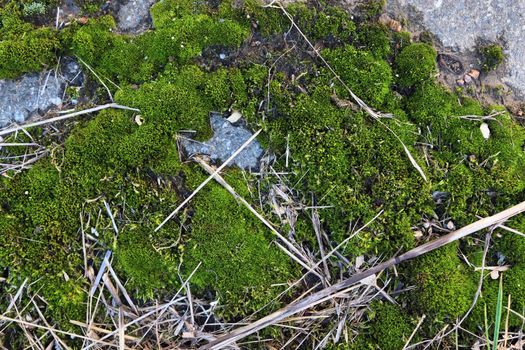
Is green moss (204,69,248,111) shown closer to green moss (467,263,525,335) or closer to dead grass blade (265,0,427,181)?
dead grass blade (265,0,427,181)

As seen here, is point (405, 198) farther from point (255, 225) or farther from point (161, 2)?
point (161, 2)

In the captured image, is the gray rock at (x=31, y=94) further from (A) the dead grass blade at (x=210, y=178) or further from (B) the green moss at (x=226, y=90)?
(A) the dead grass blade at (x=210, y=178)

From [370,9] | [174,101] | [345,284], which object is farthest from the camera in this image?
[370,9]

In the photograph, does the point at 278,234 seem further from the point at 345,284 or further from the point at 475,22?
the point at 475,22

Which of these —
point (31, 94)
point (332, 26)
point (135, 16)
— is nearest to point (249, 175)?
point (332, 26)

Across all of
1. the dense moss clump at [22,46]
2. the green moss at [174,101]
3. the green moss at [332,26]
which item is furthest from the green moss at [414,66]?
the dense moss clump at [22,46]

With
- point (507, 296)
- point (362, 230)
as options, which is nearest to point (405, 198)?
point (362, 230)
